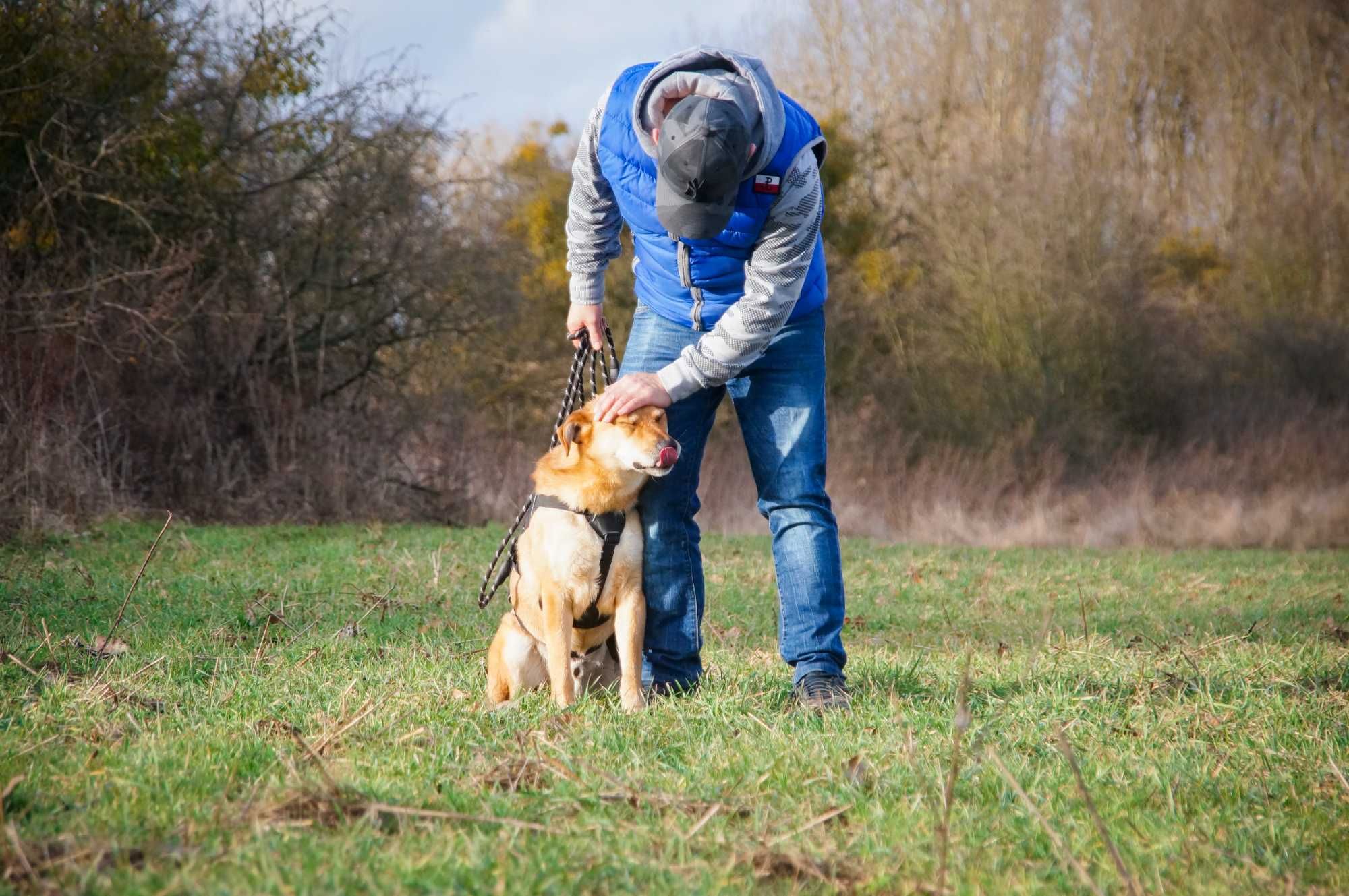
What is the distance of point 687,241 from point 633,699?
4.79 feet

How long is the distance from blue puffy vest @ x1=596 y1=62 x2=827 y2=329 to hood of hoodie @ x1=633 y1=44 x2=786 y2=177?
0.06 m

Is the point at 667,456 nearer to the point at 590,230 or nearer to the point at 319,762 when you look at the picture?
the point at 590,230

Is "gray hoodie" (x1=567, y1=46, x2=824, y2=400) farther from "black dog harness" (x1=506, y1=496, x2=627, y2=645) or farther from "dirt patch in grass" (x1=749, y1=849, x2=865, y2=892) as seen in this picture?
"dirt patch in grass" (x1=749, y1=849, x2=865, y2=892)

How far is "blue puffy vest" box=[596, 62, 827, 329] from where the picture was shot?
3.57 metres

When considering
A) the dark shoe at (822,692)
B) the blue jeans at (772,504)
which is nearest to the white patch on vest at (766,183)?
the blue jeans at (772,504)

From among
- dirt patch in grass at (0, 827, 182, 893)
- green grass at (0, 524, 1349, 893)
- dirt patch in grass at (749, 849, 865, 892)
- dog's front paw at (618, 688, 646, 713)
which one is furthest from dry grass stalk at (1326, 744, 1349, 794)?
dirt patch in grass at (0, 827, 182, 893)

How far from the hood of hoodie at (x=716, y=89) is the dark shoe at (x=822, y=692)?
5.32 ft

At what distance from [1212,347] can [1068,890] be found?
2193 centimetres

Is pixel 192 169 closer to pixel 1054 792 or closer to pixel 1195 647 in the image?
pixel 1195 647

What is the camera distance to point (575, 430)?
3.88m

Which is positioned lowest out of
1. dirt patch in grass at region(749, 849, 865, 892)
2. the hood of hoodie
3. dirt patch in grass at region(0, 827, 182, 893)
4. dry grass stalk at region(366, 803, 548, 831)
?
dirt patch in grass at region(749, 849, 865, 892)

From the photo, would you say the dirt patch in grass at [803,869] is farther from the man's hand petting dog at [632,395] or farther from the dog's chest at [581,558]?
the man's hand petting dog at [632,395]

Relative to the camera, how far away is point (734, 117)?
326 cm

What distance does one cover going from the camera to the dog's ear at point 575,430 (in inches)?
152
